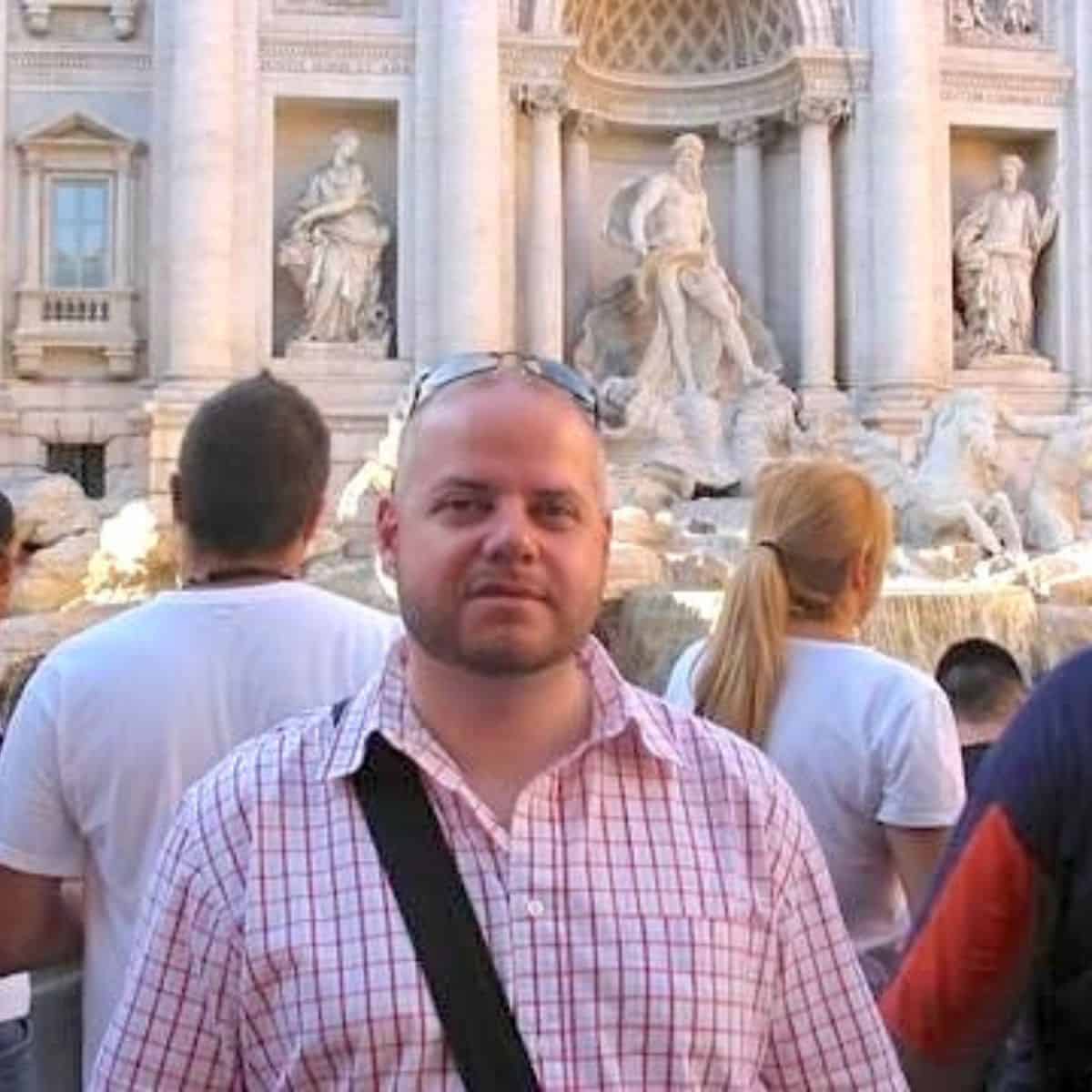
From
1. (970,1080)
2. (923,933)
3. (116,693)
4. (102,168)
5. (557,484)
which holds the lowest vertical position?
(970,1080)

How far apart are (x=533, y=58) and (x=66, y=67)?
519cm

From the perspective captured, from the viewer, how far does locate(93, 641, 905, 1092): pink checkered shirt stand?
1975 millimetres

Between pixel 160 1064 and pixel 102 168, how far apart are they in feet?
66.3

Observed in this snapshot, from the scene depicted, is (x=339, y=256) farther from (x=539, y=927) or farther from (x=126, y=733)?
(x=539, y=927)

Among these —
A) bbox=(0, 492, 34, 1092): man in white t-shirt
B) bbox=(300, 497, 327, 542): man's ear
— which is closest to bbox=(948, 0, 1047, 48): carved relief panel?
bbox=(0, 492, 34, 1092): man in white t-shirt

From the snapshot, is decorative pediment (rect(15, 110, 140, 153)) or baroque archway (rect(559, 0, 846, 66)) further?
baroque archway (rect(559, 0, 846, 66))

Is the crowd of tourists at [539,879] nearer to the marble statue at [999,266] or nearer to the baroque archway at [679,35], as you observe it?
the marble statue at [999,266]

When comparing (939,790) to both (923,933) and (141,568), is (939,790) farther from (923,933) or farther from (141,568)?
(141,568)

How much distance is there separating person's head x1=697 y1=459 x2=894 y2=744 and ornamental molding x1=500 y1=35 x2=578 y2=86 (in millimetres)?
17872

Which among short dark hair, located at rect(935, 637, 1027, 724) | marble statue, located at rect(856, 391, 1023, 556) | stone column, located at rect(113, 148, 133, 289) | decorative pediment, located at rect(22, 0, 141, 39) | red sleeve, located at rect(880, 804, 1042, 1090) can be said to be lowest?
red sleeve, located at rect(880, 804, 1042, 1090)

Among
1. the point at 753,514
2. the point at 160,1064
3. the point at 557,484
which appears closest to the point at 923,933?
the point at 557,484

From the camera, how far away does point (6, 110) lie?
69.3ft

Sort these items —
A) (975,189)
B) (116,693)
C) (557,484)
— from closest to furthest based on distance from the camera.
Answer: (557,484)
(116,693)
(975,189)

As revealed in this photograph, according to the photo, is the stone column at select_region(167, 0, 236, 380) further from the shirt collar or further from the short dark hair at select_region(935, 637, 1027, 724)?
the shirt collar
